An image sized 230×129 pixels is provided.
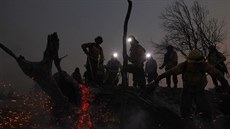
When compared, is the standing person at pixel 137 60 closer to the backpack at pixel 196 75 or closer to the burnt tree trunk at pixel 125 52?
the backpack at pixel 196 75

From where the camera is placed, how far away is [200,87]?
6.65m

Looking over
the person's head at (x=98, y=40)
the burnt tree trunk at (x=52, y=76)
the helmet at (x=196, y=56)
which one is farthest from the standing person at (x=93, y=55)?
the helmet at (x=196, y=56)

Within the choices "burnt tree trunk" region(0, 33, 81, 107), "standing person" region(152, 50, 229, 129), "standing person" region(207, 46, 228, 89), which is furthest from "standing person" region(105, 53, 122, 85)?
"standing person" region(152, 50, 229, 129)

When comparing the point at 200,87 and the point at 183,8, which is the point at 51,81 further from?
the point at 183,8

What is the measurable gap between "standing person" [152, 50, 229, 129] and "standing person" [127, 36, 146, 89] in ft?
9.97

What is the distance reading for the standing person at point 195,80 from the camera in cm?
644

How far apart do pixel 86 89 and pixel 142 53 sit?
2497 mm

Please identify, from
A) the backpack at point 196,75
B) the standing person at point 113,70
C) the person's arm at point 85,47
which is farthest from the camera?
the standing person at point 113,70

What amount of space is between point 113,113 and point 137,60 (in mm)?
2209

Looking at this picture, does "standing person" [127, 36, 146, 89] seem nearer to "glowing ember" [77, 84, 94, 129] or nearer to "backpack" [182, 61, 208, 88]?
"glowing ember" [77, 84, 94, 129]

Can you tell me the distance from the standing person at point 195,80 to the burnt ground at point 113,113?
139 centimetres

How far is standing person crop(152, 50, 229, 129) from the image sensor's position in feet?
21.1

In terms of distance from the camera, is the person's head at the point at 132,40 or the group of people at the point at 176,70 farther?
the person's head at the point at 132,40

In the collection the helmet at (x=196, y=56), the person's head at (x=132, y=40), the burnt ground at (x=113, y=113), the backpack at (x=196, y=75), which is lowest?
the burnt ground at (x=113, y=113)
